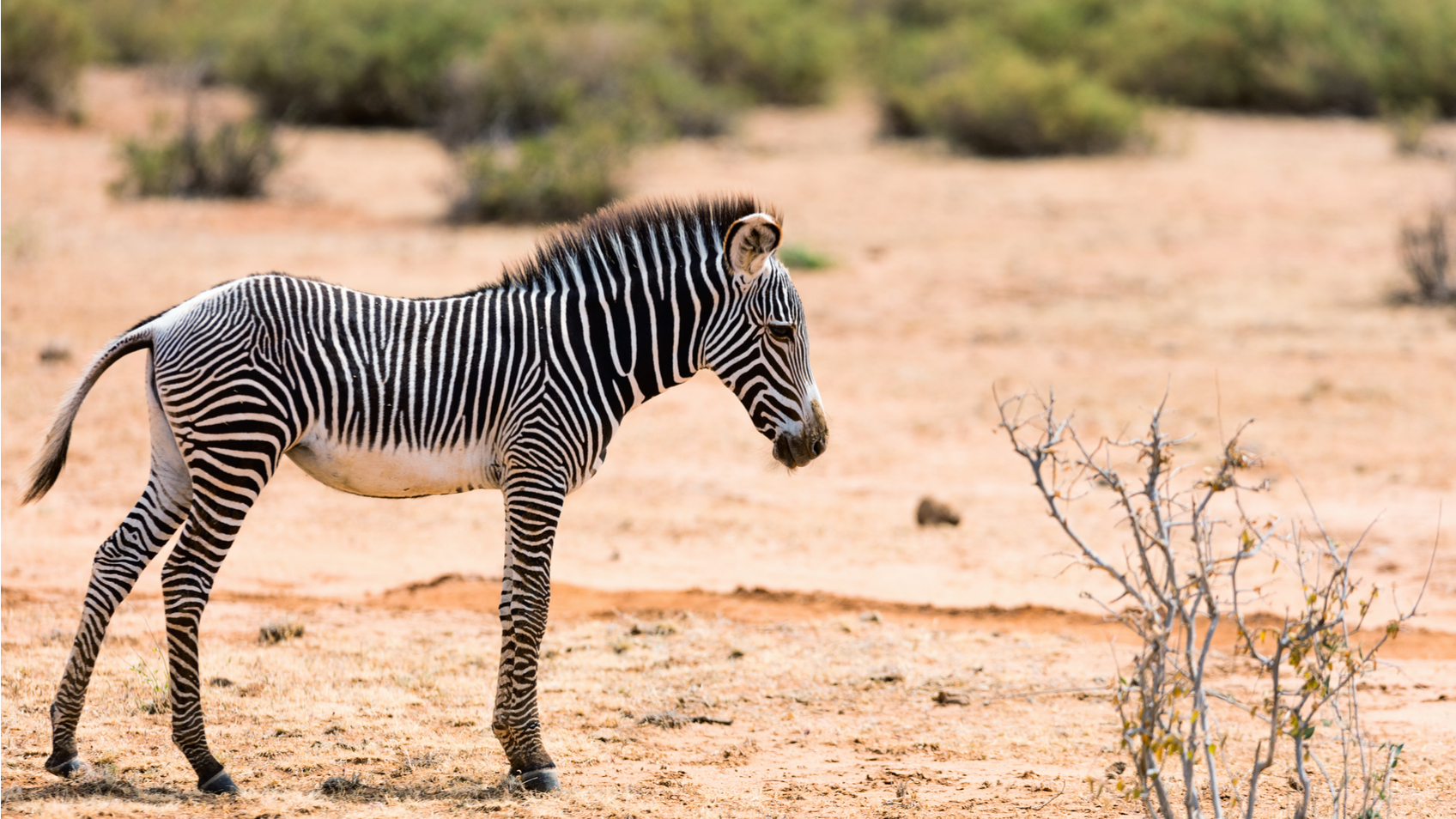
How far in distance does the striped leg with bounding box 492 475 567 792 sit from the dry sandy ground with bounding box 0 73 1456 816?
16 centimetres

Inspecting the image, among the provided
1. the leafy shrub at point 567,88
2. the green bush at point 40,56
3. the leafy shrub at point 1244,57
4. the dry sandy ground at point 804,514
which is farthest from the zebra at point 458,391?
the leafy shrub at point 1244,57

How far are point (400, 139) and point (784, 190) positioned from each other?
25.7ft

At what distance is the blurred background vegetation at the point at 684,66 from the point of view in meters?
22.6

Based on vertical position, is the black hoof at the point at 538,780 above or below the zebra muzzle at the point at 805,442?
below

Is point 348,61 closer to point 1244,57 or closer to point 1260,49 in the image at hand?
point 1244,57

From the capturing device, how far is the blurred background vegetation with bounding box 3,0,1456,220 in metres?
22.6

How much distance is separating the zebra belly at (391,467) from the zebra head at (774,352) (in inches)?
38.0

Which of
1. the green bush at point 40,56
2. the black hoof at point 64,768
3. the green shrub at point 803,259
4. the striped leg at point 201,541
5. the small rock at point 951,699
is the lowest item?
the black hoof at point 64,768

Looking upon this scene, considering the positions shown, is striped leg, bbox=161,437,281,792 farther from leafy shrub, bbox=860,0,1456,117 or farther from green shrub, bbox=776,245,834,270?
leafy shrub, bbox=860,0,1456,117

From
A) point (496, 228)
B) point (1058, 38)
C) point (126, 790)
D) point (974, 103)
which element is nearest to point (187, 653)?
point (126, 790)

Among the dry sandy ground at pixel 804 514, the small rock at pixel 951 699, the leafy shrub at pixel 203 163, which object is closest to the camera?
the dry sandy ground at pixel 804 514

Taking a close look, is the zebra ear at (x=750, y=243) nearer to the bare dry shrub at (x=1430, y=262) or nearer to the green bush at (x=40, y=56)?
the bare dry shrub at (x=1430, y=262)

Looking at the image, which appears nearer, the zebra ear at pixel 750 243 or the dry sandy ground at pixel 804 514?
the zebra ear at pixel 750 243

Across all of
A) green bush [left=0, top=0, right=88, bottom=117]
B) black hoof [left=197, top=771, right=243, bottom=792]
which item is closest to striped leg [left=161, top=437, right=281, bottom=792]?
black hoof [left=197, top=771, right=243, bottom=792]
